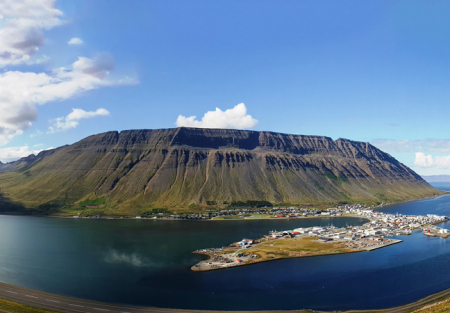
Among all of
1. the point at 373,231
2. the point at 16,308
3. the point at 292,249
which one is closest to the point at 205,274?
the point at 292,249

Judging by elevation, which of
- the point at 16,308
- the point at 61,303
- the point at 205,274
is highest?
the point at 205,274

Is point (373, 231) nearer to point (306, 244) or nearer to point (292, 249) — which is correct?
point (306, 244)

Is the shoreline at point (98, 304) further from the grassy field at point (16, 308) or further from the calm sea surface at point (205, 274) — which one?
the calm sea surface at point (205, 274)

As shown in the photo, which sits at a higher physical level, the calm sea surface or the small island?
the small island

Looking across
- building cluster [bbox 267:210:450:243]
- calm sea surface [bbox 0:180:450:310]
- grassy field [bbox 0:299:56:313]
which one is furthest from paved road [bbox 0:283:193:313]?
building cluster [bbox 267:210:450:243]

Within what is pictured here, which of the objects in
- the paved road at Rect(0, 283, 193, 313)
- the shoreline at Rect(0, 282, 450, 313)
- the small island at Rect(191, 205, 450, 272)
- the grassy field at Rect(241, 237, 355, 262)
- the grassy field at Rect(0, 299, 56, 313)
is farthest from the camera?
the grassy field at Rect(241, 237, 355, 262)

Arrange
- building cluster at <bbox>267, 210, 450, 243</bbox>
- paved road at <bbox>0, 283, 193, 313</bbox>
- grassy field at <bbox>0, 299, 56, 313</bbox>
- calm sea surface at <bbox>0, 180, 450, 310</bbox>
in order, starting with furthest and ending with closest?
building cluster at <bbox>267, 210, 450, 243</bbox>
calm sea surface at <bbox>0, 180, 450, 310</bbox>
paved road at <bbox>0, 283, 193, 313</bbox>
grassy field at <bbox>0, 299, 56, 313</bbox>

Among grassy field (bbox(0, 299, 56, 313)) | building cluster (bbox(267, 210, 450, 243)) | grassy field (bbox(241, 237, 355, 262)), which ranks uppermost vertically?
building cluster (bbox(267, 210, 450, 243))

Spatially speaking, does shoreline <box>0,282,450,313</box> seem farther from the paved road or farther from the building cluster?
the building cluster
